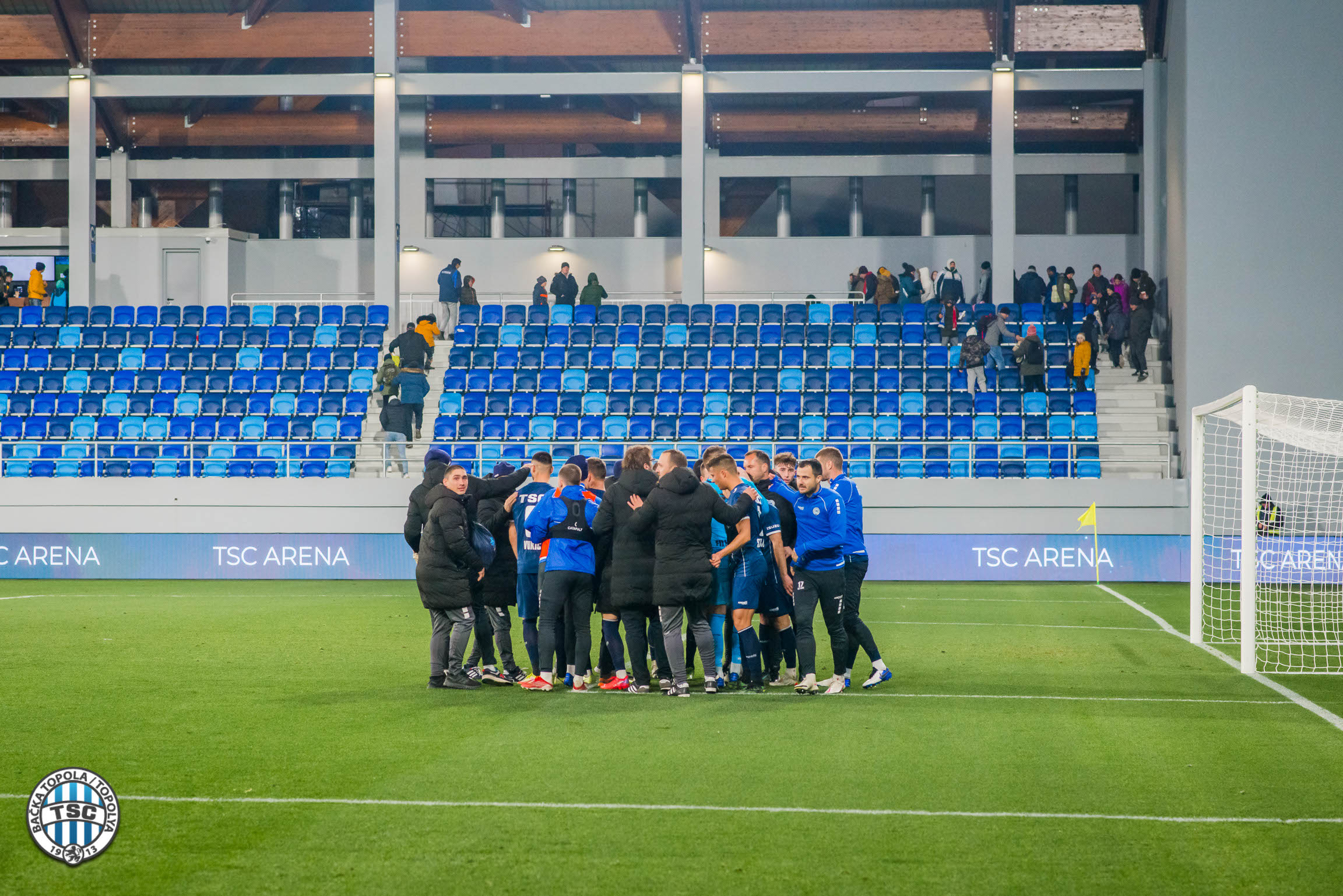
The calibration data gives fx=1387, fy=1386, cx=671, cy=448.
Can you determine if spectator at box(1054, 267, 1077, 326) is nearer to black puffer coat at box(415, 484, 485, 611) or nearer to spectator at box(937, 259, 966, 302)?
spectator at box(937, 259, 966, 302)

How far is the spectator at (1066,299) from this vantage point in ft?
86.0

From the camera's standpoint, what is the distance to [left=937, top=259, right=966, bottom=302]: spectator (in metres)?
27.5

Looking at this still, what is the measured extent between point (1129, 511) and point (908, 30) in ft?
37.2

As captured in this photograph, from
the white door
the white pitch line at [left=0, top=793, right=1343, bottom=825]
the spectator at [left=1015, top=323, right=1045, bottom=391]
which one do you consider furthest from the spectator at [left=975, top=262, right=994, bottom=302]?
the white pitch line at [left=0, top=793, right=1343, bottom=825]

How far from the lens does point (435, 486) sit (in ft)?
32.7

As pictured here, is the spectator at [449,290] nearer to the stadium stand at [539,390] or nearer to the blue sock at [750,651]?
the stadium stand at [539,390]

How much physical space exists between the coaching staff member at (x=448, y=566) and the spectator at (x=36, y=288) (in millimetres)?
24032

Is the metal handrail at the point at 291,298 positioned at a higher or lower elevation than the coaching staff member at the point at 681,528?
higher

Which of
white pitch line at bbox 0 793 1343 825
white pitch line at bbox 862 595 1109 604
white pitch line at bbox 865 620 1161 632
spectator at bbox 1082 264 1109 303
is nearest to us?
white pitch line at bbox 0 793 1343 825

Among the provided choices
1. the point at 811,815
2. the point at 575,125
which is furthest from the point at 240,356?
the point at 811,815

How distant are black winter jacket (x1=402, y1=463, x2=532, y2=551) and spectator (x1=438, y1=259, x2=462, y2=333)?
1779cm

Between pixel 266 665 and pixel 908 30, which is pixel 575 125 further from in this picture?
pixel 266 665

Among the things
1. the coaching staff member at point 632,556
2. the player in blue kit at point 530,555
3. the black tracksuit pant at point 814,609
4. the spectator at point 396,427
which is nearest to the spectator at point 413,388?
the spectator at point 396,427

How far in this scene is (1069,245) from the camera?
3038 cm
